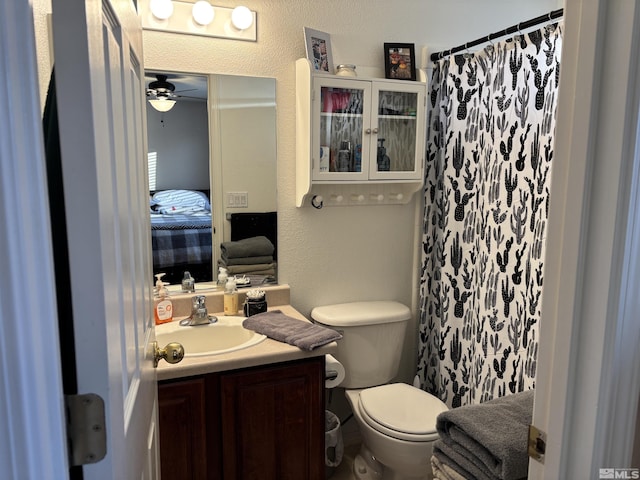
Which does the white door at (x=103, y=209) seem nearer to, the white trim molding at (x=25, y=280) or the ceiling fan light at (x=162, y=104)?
the white trim molding at (x=25, y=280)

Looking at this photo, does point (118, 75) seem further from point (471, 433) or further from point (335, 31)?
point (335, 31)

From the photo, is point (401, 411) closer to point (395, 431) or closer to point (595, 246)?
point (395, 431)

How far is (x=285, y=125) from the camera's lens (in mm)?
2199

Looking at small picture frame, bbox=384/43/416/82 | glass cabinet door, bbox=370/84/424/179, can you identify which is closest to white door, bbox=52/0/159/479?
glass cabinet door, bbox=370/84/424/179

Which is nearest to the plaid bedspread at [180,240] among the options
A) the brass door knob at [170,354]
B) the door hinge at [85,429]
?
the brass door knob at [170,354]

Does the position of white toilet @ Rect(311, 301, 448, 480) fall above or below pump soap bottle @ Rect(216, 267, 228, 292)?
below

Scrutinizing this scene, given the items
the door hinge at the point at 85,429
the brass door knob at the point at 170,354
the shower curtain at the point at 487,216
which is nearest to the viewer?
the door hinge at the point at 85,429

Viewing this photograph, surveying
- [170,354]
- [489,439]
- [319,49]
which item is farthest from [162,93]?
[489,439]

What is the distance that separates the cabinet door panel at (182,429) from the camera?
64.6 inches

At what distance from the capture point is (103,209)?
626 millimetres

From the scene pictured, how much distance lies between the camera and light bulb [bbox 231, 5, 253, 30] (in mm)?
2006

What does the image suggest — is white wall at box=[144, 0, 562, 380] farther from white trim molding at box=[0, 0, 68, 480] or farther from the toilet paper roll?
white trim molding at box=[0, 0, 68, 480]

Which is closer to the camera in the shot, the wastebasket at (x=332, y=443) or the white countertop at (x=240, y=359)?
the white countertop at (x=240, y=359)

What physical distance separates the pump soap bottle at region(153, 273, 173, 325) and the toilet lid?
93 centimetres
